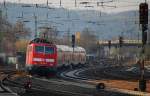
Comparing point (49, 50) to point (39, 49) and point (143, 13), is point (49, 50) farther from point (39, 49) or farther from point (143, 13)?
point (143, 13)

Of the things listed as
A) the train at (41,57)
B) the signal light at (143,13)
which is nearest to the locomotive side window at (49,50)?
the train at (41,57)

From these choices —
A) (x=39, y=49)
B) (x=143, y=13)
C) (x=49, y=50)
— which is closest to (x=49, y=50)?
(x=49, y=50)

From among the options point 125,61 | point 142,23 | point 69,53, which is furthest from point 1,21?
point 125,61

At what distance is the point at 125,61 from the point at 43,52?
9289 centimetres

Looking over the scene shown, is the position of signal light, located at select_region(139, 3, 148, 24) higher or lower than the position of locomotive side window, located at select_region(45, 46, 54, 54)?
higher

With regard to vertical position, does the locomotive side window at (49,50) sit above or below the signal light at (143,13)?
below

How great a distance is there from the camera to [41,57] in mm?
45750

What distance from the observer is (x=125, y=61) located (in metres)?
137

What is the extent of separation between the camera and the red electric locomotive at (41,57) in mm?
45500

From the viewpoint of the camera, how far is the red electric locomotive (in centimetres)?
4550

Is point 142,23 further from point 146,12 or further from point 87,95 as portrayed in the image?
point 87,95

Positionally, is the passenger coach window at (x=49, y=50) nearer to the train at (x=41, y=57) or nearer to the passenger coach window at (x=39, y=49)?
the train at (x=41, y=57)

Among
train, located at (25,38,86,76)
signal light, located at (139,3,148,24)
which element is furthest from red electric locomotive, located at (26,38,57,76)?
signal light, located at (139,3,148,24)

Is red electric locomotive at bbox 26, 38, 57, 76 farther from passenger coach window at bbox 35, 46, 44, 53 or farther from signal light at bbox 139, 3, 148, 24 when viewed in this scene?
signal light at bbox 139, 3, 148, 24
